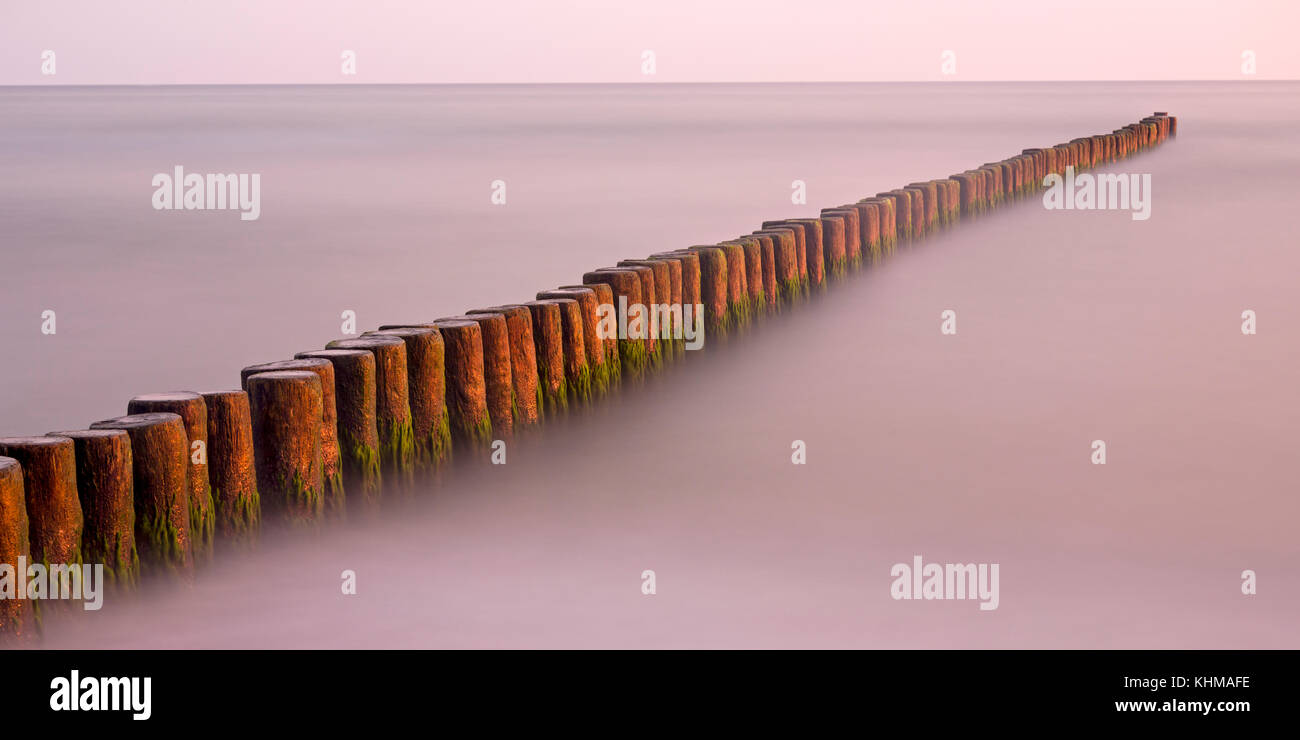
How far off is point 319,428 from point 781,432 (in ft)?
8.65

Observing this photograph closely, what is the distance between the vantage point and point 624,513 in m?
5.41

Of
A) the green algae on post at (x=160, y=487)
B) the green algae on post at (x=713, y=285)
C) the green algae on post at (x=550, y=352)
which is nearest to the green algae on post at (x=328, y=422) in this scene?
the green algae on post at (x=160, y=487)

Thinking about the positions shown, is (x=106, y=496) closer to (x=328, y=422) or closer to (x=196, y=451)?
(x=196, y=451)

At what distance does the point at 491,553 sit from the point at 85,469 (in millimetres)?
1448

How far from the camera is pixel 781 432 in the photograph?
666 centimetres

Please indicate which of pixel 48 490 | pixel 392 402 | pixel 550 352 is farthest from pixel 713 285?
pixel 48 490

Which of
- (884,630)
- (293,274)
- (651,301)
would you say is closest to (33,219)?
(293,274)

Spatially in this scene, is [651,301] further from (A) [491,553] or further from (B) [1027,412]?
(A) [491,553]

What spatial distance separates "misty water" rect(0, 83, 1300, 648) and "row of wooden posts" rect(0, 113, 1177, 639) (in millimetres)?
134

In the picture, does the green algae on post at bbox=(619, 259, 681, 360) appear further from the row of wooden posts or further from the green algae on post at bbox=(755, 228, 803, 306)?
the green algae on post at bbox=(755, 228, 803, 306)

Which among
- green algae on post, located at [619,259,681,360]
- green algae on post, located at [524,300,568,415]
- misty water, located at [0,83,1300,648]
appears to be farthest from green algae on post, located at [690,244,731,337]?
green algae on post, located at [524,300,568,415]

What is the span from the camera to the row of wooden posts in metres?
3.82

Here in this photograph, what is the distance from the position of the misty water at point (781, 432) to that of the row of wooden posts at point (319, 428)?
134 mm
